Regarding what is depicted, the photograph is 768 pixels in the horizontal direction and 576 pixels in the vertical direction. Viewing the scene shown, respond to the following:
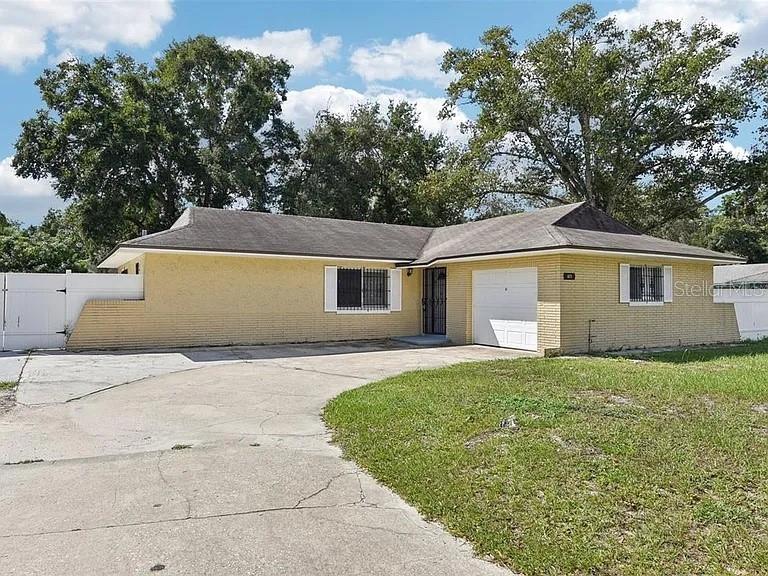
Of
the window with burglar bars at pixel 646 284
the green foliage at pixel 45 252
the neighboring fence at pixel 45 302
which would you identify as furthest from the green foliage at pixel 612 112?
the green foliage at pixel 45 252

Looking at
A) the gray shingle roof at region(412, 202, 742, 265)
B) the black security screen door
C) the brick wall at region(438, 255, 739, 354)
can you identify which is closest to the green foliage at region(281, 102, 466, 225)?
the black security screen door

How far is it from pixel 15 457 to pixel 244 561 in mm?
3271

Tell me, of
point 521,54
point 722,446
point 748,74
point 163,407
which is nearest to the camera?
point 722,446

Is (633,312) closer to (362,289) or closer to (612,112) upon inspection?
(362,289)

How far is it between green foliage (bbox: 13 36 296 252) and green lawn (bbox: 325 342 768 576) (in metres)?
22.9

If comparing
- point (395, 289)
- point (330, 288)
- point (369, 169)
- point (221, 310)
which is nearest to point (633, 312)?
point (395, 289)

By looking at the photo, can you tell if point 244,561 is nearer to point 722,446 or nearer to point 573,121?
point 722,446

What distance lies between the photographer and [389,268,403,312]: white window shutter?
16.7 m

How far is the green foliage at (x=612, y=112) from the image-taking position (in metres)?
24.2

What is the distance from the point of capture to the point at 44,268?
2495cm

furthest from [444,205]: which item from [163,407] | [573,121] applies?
[163,407]

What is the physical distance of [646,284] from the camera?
46.6 ft

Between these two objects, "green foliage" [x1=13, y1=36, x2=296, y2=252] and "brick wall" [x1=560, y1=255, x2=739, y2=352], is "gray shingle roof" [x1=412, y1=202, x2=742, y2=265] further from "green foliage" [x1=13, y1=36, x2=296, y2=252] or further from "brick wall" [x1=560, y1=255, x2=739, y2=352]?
"green foliage" [x1=13, y1=36, x2=296, y2=252]

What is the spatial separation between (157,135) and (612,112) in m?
21.3
